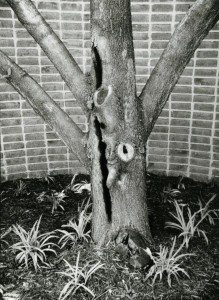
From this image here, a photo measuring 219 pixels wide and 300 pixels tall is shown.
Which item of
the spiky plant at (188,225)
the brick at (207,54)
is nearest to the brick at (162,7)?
the brick at (207,54)

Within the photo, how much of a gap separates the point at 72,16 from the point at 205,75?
4.81ft

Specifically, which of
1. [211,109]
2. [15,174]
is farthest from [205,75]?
[15,174]

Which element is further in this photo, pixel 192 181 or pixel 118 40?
pixel 192 181

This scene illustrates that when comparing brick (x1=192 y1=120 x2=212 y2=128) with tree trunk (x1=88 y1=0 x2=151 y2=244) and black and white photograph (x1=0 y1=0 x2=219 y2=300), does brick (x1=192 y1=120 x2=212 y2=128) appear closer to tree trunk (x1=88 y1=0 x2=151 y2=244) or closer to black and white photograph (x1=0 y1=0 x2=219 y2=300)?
black and white photograph (x1=0 y1=0 x2=219 y2=300)

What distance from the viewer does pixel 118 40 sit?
2.15 meters

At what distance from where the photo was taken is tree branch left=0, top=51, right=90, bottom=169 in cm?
239

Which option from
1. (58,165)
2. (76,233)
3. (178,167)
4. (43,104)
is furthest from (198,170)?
(43,104)

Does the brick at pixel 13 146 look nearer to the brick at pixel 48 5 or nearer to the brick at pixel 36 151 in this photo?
the brick at pixel 36 151

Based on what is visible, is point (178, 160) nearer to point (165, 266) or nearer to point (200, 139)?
point (200, 139)

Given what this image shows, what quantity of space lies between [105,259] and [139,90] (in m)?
1.98

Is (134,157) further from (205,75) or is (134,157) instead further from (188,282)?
(205,75)

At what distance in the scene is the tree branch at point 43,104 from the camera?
239cm

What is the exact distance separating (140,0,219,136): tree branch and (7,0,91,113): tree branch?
0.41 metres

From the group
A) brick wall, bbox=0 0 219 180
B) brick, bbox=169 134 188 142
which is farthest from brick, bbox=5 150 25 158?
brick, bbox=169 134 188 142
